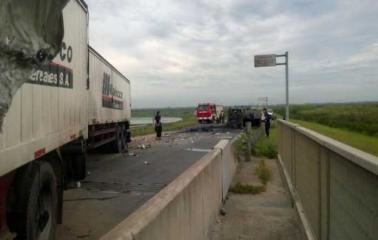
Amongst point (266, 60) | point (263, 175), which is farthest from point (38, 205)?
point (266, 60)

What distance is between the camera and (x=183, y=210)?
5922 mm

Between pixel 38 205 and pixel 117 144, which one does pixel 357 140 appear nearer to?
pixel 117 144

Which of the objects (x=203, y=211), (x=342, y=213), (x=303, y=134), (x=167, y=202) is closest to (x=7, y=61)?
(x=167, y=202)

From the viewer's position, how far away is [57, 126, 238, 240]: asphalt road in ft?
32.3

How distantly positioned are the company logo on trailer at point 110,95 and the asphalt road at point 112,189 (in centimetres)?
201

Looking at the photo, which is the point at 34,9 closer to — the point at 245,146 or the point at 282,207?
the point at 282,207

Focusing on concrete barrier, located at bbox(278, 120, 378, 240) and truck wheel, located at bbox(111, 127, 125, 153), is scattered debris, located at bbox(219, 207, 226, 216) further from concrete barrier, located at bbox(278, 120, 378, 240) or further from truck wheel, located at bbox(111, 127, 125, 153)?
truck wheel, located at bbox(111, 127, 125, 153)

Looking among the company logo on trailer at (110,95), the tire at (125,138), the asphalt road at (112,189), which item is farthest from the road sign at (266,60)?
the tire at (125,138)

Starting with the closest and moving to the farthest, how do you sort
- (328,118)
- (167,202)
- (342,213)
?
(167,202) → (342,213) → (328,118)

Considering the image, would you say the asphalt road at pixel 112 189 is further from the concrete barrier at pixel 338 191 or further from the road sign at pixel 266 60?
the road sign at pixel 266 60

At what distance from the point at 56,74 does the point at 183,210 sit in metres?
3.71

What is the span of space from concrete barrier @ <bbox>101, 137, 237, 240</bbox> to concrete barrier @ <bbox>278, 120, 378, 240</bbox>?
4.76 feet

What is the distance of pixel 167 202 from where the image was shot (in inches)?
195

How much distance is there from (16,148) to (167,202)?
2211 mm
